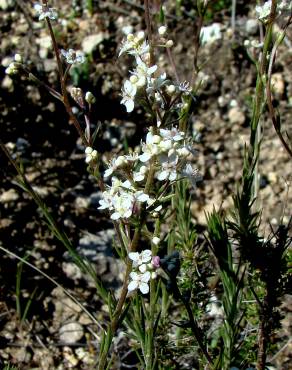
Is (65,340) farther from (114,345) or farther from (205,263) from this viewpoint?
(205,263)

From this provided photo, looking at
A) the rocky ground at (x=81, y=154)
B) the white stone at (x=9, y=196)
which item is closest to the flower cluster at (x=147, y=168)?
the rocky ground at (x=81, y=154)

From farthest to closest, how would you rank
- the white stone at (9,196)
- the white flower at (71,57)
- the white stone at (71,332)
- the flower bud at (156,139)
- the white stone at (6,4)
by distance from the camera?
the white stone at (6,4) < the white stone at (9,196) < the white stone at (71,332) < the white flower at (71,57) < the flower bud at (156,139)

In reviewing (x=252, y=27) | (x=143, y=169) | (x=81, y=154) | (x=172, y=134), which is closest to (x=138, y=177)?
(x=143, y=169)

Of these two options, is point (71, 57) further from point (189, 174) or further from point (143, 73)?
point (189, 174)

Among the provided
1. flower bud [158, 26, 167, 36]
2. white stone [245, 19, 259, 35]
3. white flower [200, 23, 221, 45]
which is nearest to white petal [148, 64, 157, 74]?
flower bud [158, 26, 167, 36]

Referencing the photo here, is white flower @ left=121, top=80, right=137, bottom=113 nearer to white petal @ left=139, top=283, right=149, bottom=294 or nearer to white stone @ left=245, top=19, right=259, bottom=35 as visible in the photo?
white petal @ left=139, top=283, right=149, bottom=294

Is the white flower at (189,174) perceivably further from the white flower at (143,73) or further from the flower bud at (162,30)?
the flower bud at (162,30)
